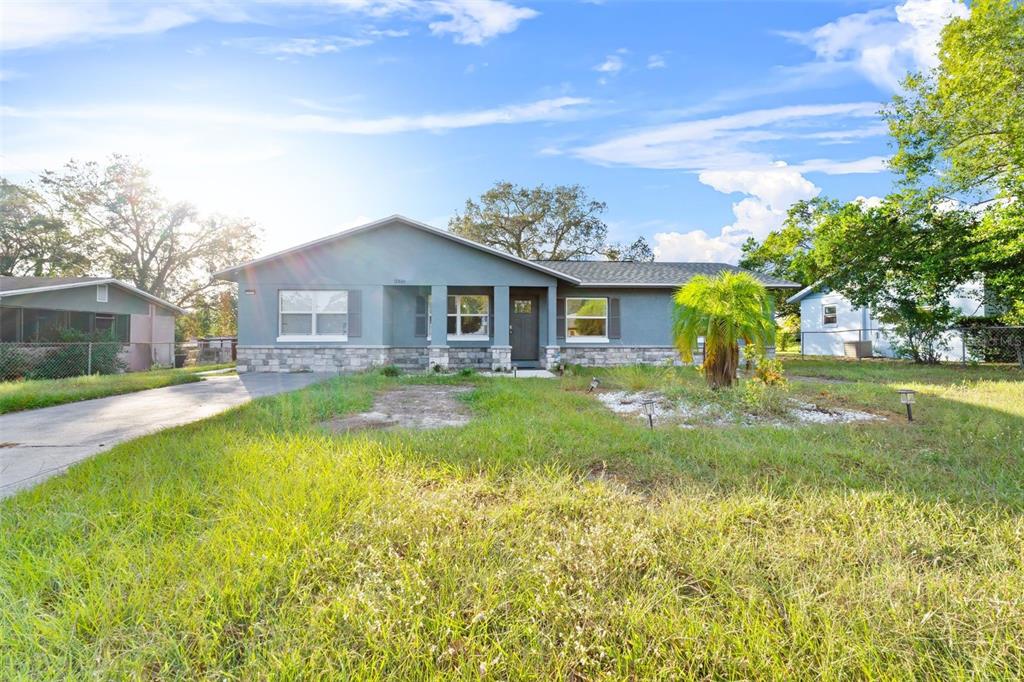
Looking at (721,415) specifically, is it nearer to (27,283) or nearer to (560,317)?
(560,317)

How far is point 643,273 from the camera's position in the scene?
605 inches

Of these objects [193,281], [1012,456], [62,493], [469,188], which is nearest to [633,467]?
[1012,456]

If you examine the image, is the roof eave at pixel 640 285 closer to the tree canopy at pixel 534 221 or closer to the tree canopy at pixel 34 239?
the tree canopy at pixel 534 221

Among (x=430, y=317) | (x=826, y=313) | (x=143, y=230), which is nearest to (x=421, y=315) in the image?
(x=430, y=317)

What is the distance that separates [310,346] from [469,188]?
53.8 ft

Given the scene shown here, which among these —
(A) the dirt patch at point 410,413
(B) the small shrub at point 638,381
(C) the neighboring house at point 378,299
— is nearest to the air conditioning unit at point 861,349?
(C) the neighboring house at point 378,299

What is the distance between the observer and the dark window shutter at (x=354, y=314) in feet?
42.0

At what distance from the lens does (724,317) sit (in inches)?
259

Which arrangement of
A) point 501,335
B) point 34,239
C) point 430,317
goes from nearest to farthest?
point 501,335, point 430,317, point 34,239

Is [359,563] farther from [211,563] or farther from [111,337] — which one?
[111,337]

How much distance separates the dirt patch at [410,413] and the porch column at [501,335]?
181 inches

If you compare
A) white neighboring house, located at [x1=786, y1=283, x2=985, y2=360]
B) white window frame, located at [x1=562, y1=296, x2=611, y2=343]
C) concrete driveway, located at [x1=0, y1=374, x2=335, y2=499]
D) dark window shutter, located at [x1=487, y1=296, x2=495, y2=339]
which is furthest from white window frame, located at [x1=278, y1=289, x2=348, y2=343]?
white neighboring house, located at [x1=786, y1=283, x2=985, y2=360]

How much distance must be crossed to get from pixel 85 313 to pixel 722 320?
2088 cm

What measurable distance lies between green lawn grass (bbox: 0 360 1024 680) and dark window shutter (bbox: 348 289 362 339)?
30.7 ft
